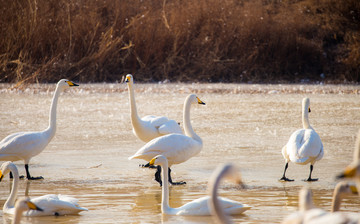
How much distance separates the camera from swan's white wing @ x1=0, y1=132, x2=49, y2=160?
6.83 metres

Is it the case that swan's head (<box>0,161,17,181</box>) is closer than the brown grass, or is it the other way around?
swan's head (<box>0,161,17,181</box>)

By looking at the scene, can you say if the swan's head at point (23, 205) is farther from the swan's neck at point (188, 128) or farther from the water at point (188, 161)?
the swan's neck at point (188, 128)

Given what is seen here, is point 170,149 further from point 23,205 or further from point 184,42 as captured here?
point 184,42

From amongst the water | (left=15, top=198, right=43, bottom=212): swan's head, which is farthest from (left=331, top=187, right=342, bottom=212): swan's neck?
(left=15, top=198, right=43, bottom=212): swan's head

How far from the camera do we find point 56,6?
1912cm

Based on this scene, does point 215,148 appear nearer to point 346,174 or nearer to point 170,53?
point 346,174

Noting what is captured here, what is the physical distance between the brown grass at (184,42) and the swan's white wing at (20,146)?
10933 mm

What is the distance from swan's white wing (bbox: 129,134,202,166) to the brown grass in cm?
1146

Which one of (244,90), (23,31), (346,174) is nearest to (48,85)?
(23,31)

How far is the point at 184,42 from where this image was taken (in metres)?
19.4

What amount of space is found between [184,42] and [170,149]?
1302cm

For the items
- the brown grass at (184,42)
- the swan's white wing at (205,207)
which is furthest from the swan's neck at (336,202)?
the brown grass at (184,42)

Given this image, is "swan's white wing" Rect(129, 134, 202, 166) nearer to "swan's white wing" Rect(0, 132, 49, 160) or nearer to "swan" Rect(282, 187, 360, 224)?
"swan's white wing" Rect(0, 132, 49, 160)

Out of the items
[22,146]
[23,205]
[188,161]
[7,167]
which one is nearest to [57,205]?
[7,167]
